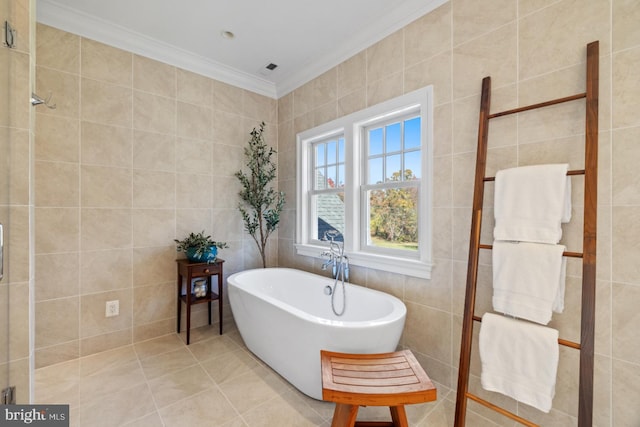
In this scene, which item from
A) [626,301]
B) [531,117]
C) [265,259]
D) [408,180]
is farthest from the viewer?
[265,259]

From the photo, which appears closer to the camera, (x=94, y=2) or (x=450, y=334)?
(x=450, y=334)

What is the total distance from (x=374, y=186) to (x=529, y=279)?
131 centimetres

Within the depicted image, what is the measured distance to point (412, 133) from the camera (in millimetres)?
2189

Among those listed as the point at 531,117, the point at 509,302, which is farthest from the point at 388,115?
the point at 509,302

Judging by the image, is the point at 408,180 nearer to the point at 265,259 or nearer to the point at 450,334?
the point at 450,334

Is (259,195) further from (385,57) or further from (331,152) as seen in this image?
(385,57)

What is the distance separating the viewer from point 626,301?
4.05 feet

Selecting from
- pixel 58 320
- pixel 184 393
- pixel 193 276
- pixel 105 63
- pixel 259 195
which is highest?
pixel 105 63

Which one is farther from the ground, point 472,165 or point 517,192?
point 472,165

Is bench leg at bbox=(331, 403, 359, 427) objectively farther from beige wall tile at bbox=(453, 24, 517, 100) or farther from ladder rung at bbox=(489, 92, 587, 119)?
beige wall tile at bbox=(453, 24, 517, 100)

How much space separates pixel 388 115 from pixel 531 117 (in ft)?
3.20

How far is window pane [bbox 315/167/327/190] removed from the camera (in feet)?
9.73

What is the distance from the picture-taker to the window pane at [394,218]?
218 centimetres

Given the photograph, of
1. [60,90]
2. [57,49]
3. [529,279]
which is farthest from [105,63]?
[529,279]
